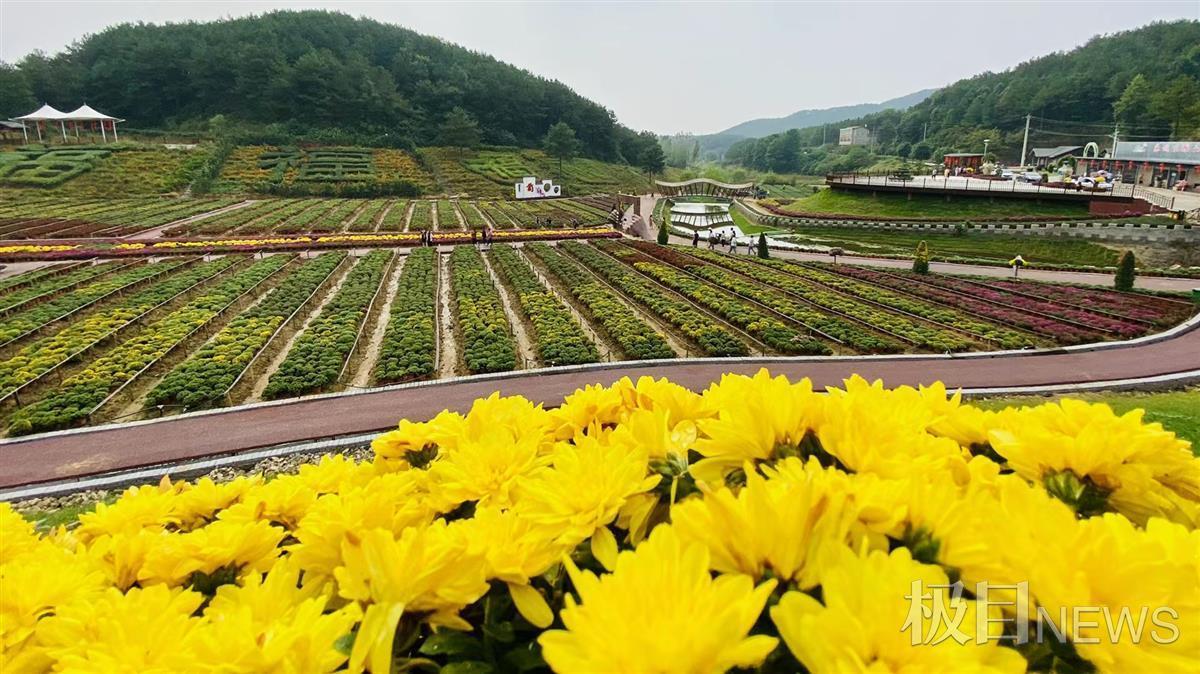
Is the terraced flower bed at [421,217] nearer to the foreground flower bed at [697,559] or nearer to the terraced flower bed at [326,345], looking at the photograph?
the terraced flower bed at [326,345]

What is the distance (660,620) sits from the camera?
798 mm

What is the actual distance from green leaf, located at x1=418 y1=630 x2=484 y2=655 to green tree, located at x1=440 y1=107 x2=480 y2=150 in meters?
67.7

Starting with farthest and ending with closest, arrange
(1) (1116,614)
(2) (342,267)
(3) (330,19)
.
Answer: (3) (330,19), (2) (342,267), (1) (1116,614)

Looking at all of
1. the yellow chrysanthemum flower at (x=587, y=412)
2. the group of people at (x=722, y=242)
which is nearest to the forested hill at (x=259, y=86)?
the group of people at (x=722, y=242)

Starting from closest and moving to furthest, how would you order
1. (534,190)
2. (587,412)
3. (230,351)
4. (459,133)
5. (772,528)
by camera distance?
(772,528) → (587,412) → (230,351) → (534,190) → (459,133)

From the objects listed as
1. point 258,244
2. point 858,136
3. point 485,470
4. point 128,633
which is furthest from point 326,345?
point 858,136

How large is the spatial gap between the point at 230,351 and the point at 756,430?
1306cm

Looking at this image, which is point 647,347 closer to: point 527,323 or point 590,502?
point 527,323

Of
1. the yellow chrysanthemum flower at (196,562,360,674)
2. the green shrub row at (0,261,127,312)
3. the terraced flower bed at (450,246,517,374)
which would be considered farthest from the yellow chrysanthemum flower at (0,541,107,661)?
the green shrub row at (0,261,127,312)

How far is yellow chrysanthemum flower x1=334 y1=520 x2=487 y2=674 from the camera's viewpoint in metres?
1.02

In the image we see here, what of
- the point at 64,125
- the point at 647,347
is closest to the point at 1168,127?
the point at 647,347

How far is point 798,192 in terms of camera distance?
67.5 meters

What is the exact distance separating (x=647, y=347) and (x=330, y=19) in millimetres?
98752

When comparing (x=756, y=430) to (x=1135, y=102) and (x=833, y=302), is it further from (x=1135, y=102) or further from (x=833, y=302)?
(x=1135, y=102)
